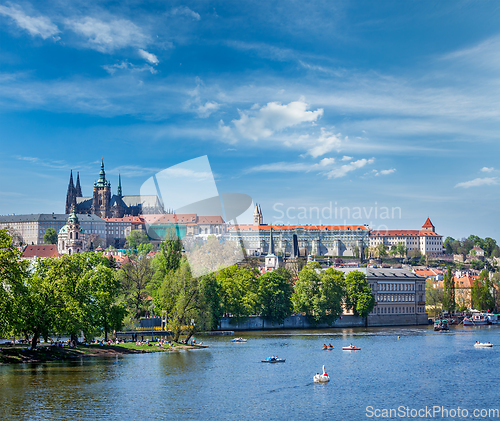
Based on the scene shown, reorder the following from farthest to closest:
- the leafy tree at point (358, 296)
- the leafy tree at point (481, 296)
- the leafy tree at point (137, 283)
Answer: the leafy tree at point (481, 296)
the leafy tree at point (358, 296)
the leafy tree at point (137, 283)

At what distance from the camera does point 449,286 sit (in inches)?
4284

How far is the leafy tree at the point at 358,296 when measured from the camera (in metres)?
88.1

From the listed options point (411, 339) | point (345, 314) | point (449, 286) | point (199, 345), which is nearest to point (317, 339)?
point (411, 339)

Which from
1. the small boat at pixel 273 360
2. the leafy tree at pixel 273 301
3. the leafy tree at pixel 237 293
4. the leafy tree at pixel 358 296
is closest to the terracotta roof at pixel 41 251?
the leafy tree at pixel 237 293

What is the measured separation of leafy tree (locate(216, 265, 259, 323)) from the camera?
72981mm

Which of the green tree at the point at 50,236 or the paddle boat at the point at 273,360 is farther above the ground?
the green tree at the point at 50,236

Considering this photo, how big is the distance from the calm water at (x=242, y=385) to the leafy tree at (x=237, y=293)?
2285 centimetres

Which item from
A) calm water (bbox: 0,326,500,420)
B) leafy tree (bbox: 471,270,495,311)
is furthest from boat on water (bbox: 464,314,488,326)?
calm water (bbox: 0,326,500,420)

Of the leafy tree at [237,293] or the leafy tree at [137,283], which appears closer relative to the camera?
the leafy tree at [137,283]

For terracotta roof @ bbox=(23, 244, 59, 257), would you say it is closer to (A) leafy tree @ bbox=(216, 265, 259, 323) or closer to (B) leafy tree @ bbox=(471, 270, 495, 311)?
(A) leafy tree @ bbox=(216, 265, 259, 323)

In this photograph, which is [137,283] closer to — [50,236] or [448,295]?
[448,295]

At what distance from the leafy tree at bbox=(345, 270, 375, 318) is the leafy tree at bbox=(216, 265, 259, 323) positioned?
16699mm

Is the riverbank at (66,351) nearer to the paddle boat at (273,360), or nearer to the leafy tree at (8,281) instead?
the leafy tree at (8,281)

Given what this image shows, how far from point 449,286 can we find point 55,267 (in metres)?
82.9
